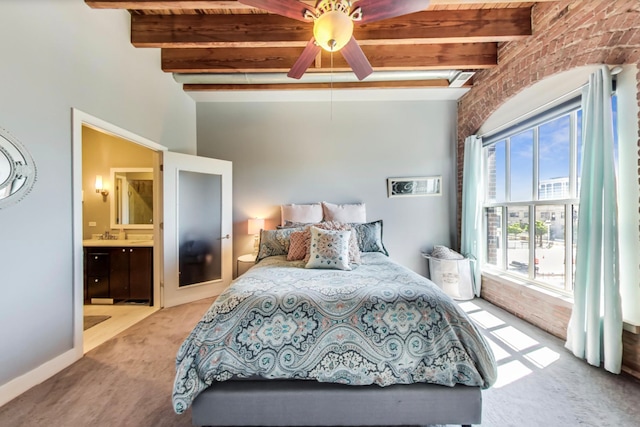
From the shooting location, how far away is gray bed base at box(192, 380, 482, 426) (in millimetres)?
1342

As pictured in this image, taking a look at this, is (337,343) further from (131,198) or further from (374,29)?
(131,198)

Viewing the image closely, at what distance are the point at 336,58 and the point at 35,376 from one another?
158 inches

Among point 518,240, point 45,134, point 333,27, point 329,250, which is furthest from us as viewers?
point 518,240

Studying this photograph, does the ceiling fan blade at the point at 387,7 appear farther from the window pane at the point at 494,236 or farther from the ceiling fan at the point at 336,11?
the window pane at the point at 494,236

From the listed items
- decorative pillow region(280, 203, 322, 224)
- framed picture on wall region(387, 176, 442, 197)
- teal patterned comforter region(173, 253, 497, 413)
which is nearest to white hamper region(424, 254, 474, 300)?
framed picture on wall region(387, 176, 442, 197)

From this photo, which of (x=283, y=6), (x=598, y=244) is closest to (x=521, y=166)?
(x=598, y=244)

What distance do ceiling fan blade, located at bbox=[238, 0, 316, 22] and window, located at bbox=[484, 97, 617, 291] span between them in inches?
98.9

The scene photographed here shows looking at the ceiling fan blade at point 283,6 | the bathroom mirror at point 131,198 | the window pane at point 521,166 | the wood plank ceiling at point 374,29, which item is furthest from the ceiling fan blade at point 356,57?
the bathroom mirror at point 131,198

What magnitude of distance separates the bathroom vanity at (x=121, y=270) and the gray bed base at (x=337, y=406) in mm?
2605

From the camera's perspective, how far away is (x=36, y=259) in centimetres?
188

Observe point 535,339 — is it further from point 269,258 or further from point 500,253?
point 269,258

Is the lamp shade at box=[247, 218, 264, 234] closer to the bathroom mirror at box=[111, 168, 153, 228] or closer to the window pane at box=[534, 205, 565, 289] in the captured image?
the bathroom mirror at box=[111, 168, 153, 228]

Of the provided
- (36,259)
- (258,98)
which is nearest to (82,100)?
(36,259)

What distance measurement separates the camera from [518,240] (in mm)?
3121
